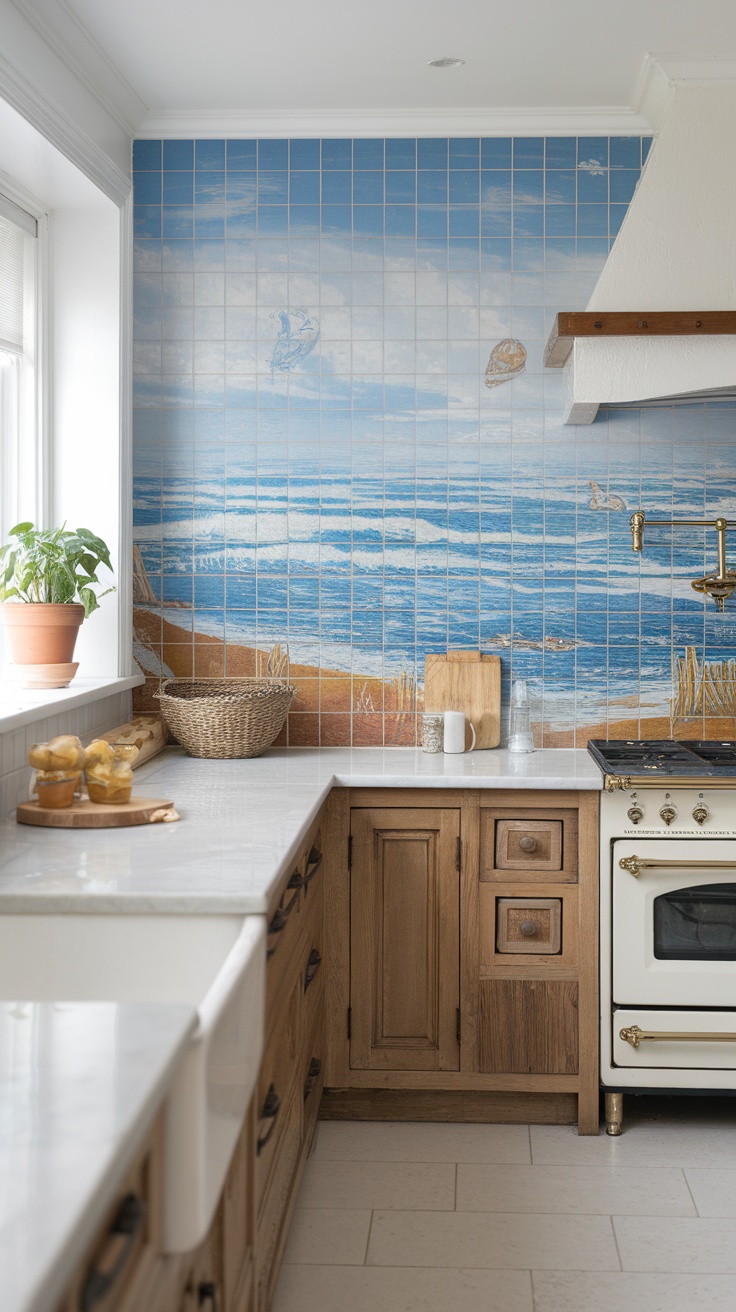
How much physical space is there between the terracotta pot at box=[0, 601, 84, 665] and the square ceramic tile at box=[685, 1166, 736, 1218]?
1.88 meters

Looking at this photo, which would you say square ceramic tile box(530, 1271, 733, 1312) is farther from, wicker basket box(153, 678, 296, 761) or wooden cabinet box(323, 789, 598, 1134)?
wicker basket box(153, 678, 296, 761)

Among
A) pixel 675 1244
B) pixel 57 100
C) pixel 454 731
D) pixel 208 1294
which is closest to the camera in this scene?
pixel 208 1294

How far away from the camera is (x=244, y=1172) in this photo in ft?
5.28

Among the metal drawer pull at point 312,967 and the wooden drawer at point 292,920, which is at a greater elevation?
the wooden drawer at point 292,920

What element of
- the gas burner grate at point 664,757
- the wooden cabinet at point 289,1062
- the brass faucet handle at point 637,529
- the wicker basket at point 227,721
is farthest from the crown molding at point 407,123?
the wooden cabinet at point 289,1062

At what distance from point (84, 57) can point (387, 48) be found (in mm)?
736

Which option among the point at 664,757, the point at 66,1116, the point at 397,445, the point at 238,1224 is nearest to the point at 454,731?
the point at 664,757

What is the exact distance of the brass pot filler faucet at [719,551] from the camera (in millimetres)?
3148

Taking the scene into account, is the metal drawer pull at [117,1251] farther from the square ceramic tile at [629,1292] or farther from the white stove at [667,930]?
the white stove at [667,930]

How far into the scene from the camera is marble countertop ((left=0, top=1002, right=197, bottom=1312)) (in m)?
0.75

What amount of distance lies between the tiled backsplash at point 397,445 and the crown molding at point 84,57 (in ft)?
0.50

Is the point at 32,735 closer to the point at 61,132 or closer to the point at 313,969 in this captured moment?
the point at 313,969

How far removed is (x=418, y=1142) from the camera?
2.71 meters

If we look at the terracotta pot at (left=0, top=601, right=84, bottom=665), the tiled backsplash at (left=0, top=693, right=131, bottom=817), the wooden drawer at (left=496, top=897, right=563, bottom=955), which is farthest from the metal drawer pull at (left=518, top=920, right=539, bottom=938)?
the terracotta pot at (left=0, top=601, right=84, bottom=665)
